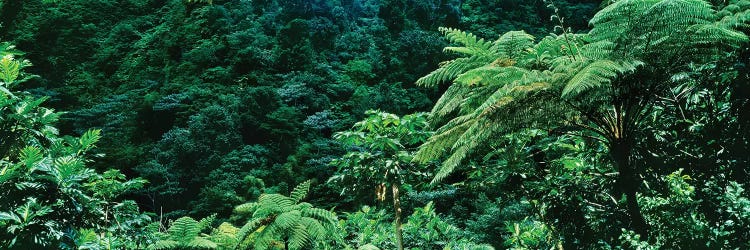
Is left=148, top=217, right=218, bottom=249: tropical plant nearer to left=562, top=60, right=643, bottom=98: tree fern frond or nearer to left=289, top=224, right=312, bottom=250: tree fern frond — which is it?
left=289, top=224, right=312, bottom=250: tree fern frond

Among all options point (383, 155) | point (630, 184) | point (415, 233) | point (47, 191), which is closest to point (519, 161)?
point (630, 184)

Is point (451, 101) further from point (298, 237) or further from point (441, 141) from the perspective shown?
point (298, 237)

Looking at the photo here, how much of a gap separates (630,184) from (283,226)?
89.0 inches

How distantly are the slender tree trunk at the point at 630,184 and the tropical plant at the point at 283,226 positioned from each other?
6.74ft

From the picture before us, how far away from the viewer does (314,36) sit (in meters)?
15.0

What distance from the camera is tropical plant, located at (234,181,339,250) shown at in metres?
3.70

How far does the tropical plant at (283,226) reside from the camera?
370 centimetres

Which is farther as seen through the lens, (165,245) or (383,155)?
(383,155)

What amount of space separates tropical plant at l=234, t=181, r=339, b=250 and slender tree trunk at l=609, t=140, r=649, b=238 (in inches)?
80.8

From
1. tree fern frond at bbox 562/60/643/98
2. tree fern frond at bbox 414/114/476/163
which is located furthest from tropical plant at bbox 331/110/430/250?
tree fern frond at bbox 562/60/643/98

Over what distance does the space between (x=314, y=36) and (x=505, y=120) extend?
12.8 m

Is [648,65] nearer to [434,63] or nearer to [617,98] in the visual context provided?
[617,98]

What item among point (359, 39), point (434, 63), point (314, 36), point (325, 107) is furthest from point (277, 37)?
point (434, 63)

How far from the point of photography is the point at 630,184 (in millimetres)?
2662
